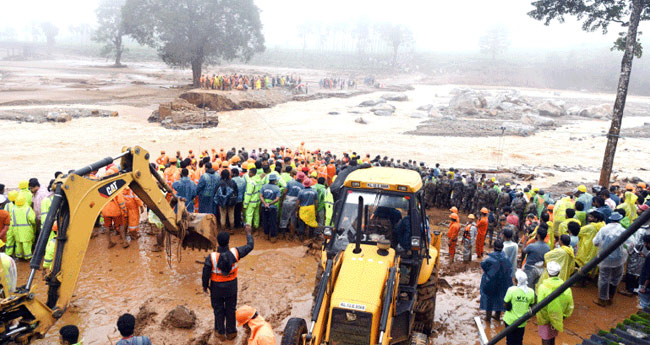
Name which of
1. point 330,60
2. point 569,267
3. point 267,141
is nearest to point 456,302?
point 569,267

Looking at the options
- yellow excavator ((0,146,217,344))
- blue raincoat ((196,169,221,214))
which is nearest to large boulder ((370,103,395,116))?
blue raincoat ((196,169,221,214))

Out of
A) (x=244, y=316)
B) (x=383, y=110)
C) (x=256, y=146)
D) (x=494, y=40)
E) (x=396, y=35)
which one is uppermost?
(x=494, y=40)

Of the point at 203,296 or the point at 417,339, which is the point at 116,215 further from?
the point at 417,339

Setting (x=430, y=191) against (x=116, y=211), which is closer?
(x=116, y=211)

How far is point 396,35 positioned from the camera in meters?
90.5

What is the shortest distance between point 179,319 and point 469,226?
21.3ft

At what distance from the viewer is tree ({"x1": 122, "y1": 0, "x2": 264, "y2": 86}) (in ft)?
133

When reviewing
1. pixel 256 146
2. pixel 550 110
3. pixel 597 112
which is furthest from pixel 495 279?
pixel 597 112

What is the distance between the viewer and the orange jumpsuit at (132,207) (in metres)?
10.1

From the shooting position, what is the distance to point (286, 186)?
37.1 feet

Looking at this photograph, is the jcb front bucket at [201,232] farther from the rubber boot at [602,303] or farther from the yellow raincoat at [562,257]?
the rubber boot at [602,303]

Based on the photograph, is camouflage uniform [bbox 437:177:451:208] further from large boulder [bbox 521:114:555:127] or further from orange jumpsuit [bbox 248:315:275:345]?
large boulder [bbox 521:114:555:127]

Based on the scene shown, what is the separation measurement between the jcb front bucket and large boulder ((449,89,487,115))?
34.4 metres

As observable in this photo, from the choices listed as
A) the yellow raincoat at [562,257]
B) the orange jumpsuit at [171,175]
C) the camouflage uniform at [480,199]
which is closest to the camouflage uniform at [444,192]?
the camouflage uniform at [480,199]
